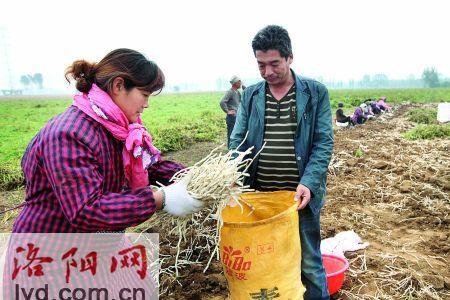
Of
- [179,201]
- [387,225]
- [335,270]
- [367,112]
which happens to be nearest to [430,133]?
[367,112]

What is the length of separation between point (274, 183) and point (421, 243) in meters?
2.17

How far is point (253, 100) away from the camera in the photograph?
96.7 inches

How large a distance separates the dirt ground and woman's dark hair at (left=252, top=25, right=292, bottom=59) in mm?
1830

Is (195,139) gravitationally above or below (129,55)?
below

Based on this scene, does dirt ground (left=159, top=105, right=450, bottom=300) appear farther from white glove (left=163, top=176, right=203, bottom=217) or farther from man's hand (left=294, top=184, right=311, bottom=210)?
white glove (left=163, top=176, right=203, bottom=217)

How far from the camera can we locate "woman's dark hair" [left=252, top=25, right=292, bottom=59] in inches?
88.1

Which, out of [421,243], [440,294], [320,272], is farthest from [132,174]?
[421,243]

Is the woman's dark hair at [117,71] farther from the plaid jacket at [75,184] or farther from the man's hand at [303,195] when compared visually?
the man's hand at [303,195]

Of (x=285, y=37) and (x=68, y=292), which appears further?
(x=285, y=37)

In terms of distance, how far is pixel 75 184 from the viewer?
1.42 m

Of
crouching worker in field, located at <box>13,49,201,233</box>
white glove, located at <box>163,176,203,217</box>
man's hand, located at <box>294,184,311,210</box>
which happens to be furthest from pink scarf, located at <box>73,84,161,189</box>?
man's hand, located at <box>294,184,311,210</box>

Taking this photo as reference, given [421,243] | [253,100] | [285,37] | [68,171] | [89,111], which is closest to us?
[68,171]

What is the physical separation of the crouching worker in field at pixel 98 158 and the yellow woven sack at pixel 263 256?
31cm

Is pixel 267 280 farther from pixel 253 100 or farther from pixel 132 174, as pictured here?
pixel 253 100
